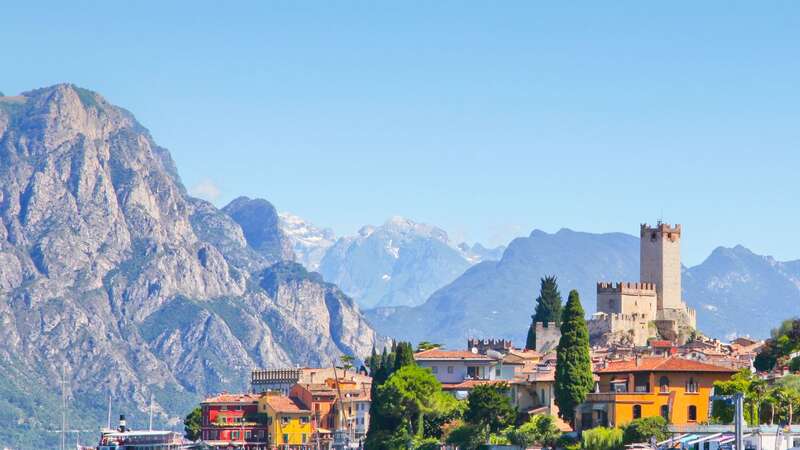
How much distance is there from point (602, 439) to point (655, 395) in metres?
7.43

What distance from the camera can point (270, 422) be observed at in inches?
7613

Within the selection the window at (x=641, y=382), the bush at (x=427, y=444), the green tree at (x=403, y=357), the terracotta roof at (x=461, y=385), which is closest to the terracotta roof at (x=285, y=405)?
the terracotta roof at (x=461, y=385)

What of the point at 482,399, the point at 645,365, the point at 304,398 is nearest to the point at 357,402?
the point at 304,398

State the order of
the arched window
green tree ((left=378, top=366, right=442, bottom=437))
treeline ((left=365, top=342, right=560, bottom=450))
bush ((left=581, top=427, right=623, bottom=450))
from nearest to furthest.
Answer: bush ((left=581, top=427, right=623, bottom=450))
the arched window
treeline ((left=365, top=342, right=560, bottom=450))
green tree ((left=378, top=366, right=442, bottom=437))

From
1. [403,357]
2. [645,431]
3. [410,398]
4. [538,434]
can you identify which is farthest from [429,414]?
[645,431]

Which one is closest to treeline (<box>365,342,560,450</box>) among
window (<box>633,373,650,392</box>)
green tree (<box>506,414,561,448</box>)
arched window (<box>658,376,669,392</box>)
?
green tree (<box>506,414,561,448</box>)

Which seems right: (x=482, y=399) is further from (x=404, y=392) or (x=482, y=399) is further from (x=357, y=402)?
(x=357, y=402)

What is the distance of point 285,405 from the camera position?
641 ft

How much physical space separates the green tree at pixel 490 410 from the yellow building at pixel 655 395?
31.7ft

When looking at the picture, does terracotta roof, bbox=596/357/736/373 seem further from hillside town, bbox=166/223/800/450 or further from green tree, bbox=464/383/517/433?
green tree, bbox=464/383/517/433

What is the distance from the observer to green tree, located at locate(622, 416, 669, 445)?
115062mm

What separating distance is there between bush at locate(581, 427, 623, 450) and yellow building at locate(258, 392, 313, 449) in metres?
73.1

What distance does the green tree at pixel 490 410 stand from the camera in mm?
135375

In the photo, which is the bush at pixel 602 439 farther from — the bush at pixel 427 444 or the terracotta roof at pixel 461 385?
the terracotta roof at pixel 461 385
